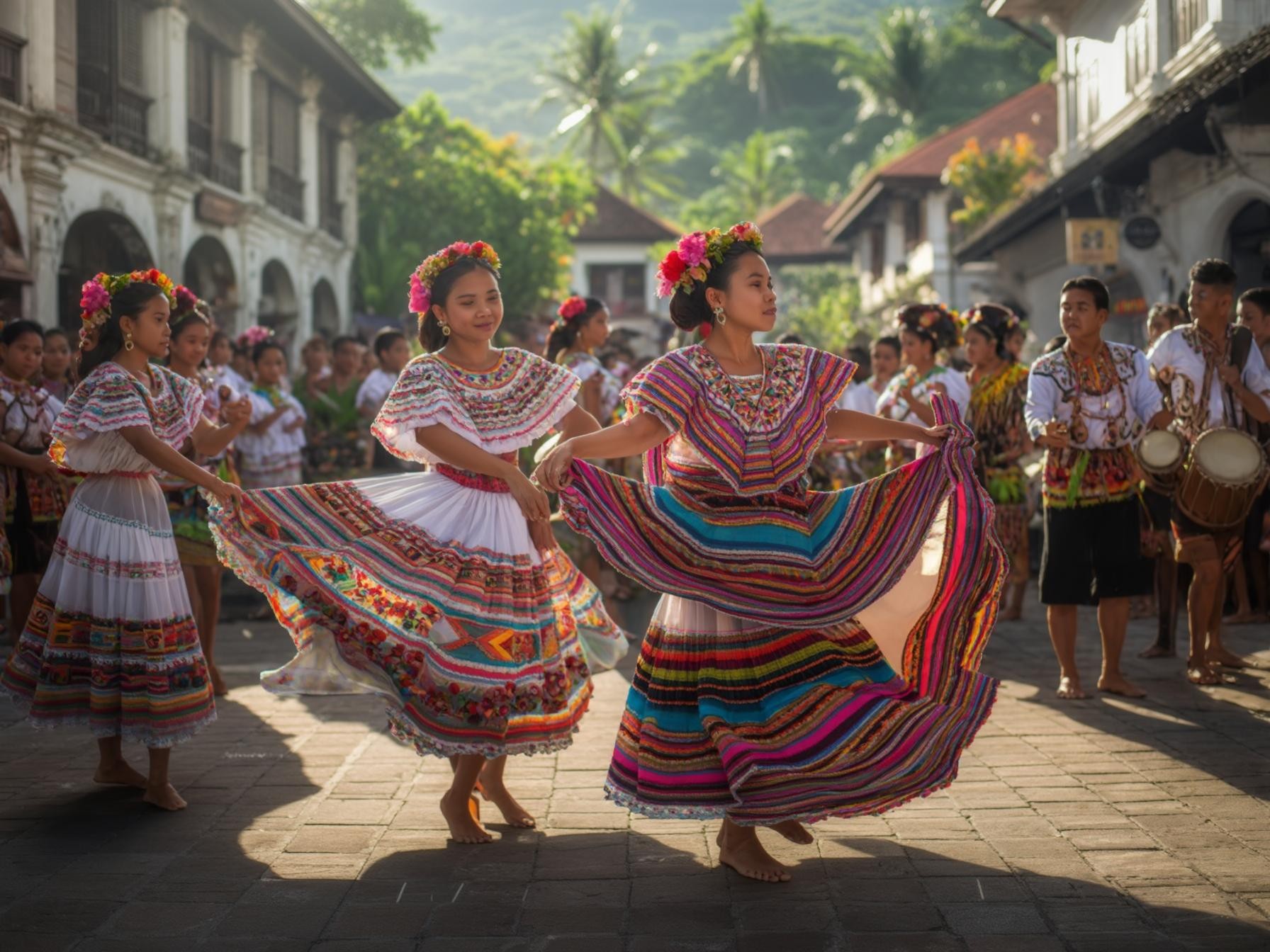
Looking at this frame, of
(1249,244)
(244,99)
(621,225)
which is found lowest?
(1249,244)

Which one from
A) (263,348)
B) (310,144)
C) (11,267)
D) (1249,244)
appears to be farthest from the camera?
(310,144)

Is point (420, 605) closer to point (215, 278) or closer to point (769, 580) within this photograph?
point (769, 580)

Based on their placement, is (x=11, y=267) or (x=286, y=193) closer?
(x=11, y=267)

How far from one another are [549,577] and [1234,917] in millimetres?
2454

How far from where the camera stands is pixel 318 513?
543cm

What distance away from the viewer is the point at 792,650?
190 inches

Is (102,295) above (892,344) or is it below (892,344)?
below

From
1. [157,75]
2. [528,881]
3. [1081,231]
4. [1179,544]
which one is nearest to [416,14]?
[157,75]

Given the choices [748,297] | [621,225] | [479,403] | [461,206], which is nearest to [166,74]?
[461,206]

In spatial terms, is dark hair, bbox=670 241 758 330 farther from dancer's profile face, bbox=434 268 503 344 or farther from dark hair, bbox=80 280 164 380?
dark hair, bbox=80 280 164 380

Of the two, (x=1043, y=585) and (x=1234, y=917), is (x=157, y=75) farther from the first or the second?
(x=1234, y=917)

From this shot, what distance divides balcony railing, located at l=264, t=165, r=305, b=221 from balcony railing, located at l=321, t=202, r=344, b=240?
5.29 feet

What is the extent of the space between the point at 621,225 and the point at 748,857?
52.1 meters

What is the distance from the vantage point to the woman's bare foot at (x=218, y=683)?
325 inches
